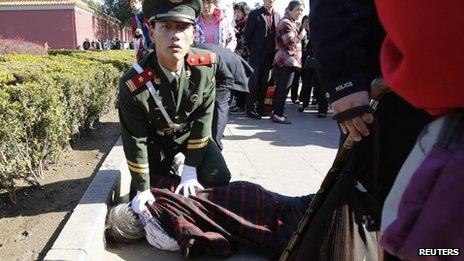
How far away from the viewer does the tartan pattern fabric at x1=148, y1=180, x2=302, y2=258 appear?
2.44 m

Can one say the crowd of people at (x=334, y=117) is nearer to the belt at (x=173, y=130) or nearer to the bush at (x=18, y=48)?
the belt at (x=173, y=130)

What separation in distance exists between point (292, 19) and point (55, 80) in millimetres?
3516

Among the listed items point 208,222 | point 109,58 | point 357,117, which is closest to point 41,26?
point 109,58

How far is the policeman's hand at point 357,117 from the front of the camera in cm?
Result: 143

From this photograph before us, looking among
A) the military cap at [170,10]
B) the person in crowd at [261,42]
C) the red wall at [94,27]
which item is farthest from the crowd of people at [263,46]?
the red wall at [94,27]

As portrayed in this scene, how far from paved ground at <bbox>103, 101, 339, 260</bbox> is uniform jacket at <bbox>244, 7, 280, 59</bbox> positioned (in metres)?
1.04

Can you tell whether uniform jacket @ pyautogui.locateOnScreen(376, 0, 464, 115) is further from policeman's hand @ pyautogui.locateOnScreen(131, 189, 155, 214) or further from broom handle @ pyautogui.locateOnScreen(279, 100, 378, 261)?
policeman's hand @ pyautogui.locateOnScreen(131, 189, 155, 214)

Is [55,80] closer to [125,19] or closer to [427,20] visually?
[427,20]

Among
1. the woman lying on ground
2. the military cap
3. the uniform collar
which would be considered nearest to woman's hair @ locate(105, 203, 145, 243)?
the woman lying on ground

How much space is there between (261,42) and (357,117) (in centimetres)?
528

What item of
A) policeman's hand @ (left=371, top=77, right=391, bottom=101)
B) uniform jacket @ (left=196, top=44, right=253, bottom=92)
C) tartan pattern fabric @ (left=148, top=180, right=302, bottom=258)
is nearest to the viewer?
policeman's hand @ (left=371, top=77, right=391, bottom=101)

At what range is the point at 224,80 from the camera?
12.6 feet

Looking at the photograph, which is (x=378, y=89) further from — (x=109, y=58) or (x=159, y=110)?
(x=109, y=58)

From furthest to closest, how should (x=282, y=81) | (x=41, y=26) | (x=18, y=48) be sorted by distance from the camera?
(x=41, y=26), (x=18, y=48), (x=282, y=81)
